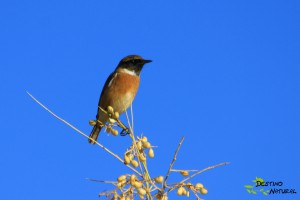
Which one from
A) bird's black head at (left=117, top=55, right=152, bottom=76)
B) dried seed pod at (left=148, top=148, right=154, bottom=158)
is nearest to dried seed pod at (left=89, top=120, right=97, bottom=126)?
dried seed pod at (left=148, top=148, right=154, bottom=158)

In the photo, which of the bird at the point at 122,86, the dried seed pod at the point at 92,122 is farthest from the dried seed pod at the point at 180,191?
the bird at the point at 122,86

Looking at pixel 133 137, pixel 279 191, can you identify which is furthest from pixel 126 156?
pixel 279 191

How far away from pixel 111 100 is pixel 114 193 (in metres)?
4.78

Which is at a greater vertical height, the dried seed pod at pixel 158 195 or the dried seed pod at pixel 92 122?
the dried seed pod at pixel 92 122

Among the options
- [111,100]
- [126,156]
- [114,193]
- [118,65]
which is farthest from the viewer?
[118,65]

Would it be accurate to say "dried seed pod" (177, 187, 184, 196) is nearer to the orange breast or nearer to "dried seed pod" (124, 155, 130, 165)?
"dried seed pod" (124, 155, 130, 165)

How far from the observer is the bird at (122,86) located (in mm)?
6898

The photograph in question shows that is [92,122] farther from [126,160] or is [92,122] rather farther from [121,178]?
[121,178]

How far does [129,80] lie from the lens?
702 centimetres

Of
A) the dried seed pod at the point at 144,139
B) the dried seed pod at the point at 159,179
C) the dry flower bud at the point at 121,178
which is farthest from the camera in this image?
the dried seed pod at the point at 144,139

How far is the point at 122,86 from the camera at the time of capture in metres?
6.94

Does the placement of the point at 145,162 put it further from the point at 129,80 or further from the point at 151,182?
the point at 129,80

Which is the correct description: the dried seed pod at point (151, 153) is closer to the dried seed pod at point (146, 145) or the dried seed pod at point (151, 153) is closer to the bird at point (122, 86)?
Result: the dried seed pod at point (146, 145)

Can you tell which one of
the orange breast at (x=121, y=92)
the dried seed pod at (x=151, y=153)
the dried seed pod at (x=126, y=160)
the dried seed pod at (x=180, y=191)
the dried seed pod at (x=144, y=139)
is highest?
the orange breast at (x=121, y=92)
